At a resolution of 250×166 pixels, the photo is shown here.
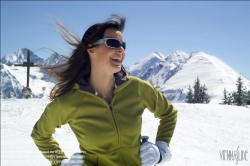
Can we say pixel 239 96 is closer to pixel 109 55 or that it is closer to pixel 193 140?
pixel 193 140

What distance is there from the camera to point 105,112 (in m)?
2.43

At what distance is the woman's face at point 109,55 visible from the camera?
96.2 inches

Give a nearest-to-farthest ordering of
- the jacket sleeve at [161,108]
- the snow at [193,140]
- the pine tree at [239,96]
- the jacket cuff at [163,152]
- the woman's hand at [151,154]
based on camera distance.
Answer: the woman's hand at [151,154]
the jacket cuff at [163,152]
the jacket sleeve at [161,108]
the snow at [193,140]
the pine tree at [239,96]

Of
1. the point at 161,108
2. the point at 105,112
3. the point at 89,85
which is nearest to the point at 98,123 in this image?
the point at 105,112

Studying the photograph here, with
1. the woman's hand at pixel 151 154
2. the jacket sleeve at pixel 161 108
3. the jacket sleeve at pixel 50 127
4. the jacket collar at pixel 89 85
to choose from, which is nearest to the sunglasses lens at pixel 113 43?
the jacket collar at pixel 89 85

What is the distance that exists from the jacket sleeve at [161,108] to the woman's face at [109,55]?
16.3 inches

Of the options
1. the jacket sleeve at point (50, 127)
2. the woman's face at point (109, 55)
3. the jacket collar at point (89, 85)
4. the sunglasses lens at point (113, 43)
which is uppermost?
the sunglasses lens at point (113, 43)

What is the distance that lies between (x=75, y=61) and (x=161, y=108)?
112 centimetres

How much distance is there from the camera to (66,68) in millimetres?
2910

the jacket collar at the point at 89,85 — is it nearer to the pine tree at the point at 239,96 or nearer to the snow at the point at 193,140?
the snow at the point at 193,140

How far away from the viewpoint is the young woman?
2.39 meters

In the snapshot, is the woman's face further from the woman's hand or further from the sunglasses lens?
the woman's hand

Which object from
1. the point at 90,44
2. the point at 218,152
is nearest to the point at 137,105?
the point at 90,44

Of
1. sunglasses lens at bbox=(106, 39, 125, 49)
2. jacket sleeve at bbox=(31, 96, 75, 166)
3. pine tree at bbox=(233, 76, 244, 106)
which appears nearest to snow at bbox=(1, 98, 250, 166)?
pine tree at bbox=(233, 76, 244, 106)
